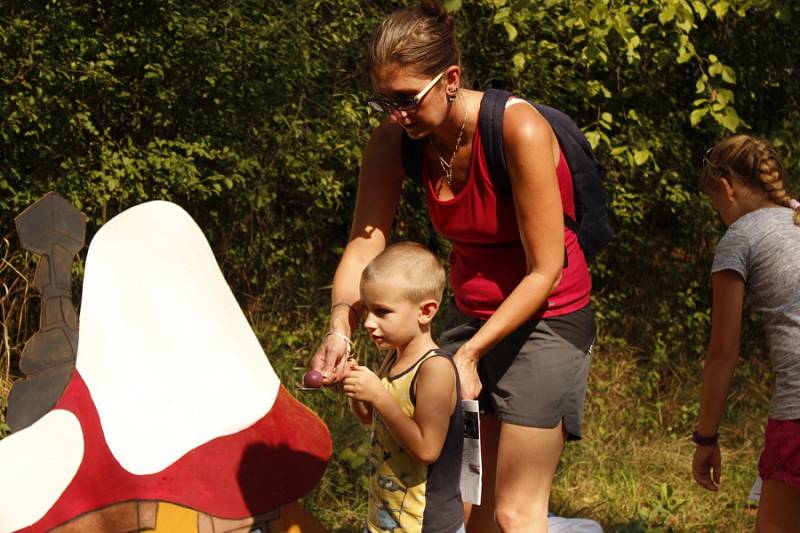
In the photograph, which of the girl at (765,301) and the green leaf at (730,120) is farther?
the green leaf at (730,120)

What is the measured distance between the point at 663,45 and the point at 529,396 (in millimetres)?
3290

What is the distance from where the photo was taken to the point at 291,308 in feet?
18.8

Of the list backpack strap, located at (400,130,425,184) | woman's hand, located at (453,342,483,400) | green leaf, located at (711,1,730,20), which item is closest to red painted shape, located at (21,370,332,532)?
woman's hand, located at (453,342,483,400)

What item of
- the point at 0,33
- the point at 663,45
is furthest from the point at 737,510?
the point at 0,33

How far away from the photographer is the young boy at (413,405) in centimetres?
260

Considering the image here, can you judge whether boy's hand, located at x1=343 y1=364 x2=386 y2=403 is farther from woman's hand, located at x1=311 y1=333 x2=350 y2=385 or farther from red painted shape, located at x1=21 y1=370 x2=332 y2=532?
red painted shape, located at x1=21 y1=370 x2=332 y2=532

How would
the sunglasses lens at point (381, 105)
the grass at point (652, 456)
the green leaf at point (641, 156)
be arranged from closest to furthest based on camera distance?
the sunglasses lens at point (381, 105) → the grass at point (652, 456) → the green leaf at point (641, 156)

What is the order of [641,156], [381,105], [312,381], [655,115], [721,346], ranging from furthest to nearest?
[655,115]
[641,156]
[721,346]
[381,105]
[312,381]

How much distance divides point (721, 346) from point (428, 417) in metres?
1.01

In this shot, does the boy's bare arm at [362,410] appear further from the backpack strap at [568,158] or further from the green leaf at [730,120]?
the green leaf at [730,120]

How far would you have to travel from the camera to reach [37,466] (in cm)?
269

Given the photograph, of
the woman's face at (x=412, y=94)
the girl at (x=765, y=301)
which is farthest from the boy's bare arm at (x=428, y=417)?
the girl at (x=765, y=301)

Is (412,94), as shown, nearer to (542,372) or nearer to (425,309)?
(425,309)

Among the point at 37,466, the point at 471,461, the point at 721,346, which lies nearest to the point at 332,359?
the point at 471,461
